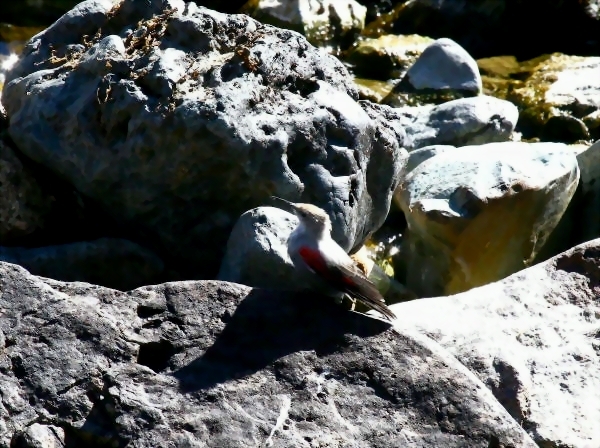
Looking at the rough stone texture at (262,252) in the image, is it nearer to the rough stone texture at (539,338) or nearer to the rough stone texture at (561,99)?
the rough stone texture at (539,338)

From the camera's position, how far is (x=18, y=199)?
575cm

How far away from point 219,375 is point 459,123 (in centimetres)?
504

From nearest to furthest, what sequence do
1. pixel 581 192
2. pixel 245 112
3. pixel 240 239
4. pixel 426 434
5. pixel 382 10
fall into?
pixel 426 434
pixel 240 239
pixel 245 112
pixel 581 192
pixel 382 10

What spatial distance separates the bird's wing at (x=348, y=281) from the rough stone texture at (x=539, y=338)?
0.16m

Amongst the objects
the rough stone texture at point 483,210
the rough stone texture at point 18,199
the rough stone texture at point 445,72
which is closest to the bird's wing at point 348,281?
the rough stone texture at point 18,199

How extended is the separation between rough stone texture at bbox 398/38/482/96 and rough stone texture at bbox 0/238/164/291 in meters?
5.22

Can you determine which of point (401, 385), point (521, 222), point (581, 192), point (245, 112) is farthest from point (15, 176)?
point (581, 192)

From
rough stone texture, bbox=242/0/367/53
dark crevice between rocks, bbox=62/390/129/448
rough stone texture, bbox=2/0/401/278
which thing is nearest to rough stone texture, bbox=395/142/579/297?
rough stone texture, bbox=2/0/401/278

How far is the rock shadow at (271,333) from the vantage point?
13.0 ft

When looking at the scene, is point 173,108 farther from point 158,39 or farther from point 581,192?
point 581,192

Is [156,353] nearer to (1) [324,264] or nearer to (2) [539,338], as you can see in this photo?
(1) [324,264]

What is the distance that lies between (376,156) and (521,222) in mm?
1320

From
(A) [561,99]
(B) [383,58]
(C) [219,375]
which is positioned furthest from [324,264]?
(B) [383,58]

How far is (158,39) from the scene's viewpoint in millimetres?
5863
